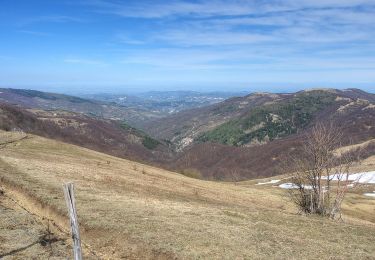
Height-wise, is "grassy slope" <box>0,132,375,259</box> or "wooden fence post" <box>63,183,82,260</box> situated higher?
"wooden fence post" <box>63,183,82,260</box>

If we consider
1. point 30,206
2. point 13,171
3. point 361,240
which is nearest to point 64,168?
point 13,171

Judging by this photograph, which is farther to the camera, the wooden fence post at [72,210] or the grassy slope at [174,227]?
the grassy slope at [174,227]

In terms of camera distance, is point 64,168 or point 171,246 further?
point 64,168

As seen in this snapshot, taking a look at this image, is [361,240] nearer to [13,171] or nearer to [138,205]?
[138,205]

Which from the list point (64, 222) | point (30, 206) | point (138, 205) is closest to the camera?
point (64, 222)

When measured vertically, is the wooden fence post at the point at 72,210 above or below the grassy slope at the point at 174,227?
above

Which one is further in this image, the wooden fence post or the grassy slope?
the grassy slope

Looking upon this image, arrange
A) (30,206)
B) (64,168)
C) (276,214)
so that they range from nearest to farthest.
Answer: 1. (30,206)
2. (276,214)
3. (64,168)

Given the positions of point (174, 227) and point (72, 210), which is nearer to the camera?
point (72, 210)

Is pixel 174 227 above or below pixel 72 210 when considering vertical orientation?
below

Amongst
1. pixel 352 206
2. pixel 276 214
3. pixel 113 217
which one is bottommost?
pixel 352 206

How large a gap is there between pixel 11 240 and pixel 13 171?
16228 millimetres

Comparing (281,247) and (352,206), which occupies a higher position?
(281,247)

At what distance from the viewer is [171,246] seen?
20000mm
